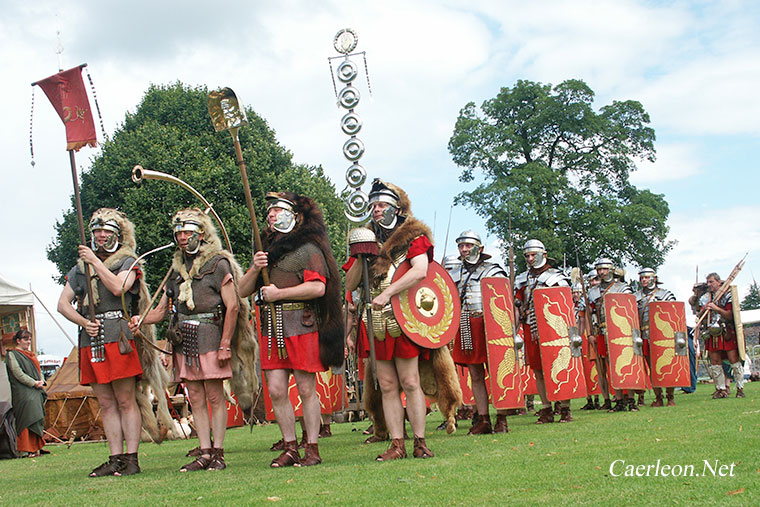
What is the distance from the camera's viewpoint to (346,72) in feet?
24.9

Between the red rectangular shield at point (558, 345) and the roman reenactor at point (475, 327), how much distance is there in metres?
0.70

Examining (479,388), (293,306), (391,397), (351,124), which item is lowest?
(479,388)

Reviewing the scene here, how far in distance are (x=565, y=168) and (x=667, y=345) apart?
2315 cm

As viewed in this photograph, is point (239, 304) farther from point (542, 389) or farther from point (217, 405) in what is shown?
point (542, 389)

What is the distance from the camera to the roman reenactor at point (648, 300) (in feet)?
36.4

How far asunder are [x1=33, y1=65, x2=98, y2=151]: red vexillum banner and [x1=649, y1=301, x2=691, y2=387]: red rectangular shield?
7.74m

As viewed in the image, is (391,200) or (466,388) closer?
(391,200)

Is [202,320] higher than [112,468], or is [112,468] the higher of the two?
[202,320]

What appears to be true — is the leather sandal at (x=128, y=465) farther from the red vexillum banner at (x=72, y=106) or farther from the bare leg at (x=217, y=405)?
the red vexillum banner at (x=72, y=106)

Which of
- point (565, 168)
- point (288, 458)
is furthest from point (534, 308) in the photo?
point (565, 168)

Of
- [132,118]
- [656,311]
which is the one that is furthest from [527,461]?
[132,118]

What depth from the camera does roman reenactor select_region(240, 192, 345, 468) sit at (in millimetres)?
5633

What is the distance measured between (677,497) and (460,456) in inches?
84.9

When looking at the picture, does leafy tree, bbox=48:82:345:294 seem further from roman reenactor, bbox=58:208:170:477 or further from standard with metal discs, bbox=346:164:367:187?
roman reenactor, bbox=58:208:170:477
